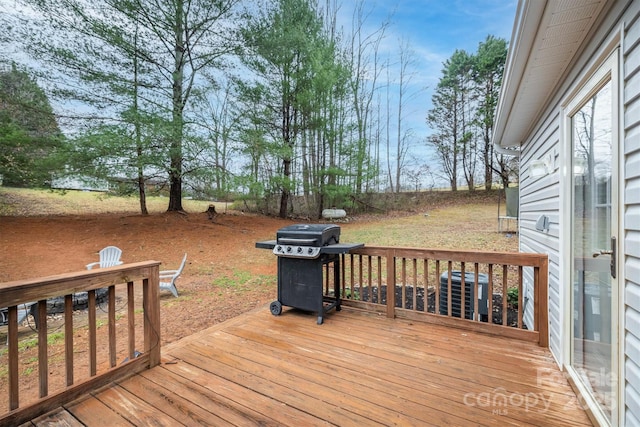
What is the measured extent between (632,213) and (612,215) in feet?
0.79

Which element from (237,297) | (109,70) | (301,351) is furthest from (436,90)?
(301,351)

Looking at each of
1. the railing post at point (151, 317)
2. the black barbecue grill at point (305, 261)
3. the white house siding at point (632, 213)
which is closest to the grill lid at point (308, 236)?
the black barbecue grill at point (305, 261)

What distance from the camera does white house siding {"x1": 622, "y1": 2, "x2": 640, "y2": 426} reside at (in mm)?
1184

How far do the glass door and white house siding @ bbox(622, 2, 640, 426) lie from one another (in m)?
0.14

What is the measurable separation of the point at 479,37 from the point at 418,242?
13.9 metres

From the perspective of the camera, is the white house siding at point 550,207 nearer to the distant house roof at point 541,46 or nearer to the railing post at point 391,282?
the distant house roof at point 541,46

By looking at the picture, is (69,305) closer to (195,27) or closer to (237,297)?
(237,297)

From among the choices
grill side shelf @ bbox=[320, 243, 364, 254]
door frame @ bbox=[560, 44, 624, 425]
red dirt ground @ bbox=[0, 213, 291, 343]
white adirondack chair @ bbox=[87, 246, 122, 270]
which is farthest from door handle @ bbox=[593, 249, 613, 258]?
white adirondack chair @ bbox=[87, 246, 122, 270]

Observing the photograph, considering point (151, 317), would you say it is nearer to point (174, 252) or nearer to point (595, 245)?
point (595, 245)

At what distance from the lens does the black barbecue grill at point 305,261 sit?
119 inches

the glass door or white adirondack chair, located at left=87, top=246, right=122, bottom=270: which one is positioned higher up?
the glass door

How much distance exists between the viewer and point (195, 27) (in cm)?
871

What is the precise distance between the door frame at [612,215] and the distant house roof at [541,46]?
7.8 inches

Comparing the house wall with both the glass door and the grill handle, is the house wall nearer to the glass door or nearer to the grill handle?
the glass door
